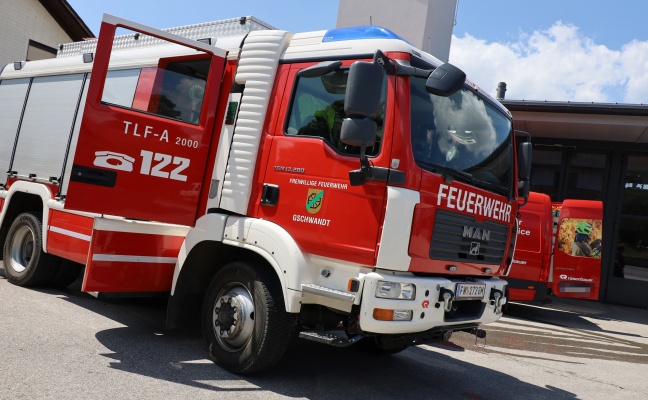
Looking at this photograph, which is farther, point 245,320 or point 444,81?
point 245,320

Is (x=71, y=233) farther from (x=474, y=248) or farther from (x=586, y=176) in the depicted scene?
(x=586, y=176)

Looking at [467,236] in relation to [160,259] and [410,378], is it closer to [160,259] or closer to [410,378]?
[410,378]

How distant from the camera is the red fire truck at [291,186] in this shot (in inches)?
168

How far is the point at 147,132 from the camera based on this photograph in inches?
200

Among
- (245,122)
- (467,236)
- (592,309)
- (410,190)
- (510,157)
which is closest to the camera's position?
(410,190)

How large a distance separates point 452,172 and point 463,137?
1.18 ft

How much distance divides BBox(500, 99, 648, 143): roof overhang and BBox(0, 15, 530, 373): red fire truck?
8.46 m

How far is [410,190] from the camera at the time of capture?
14.0ft

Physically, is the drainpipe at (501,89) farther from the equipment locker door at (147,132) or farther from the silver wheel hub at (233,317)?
the silver wheel hub at (233,317)

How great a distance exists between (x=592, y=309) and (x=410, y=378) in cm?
965

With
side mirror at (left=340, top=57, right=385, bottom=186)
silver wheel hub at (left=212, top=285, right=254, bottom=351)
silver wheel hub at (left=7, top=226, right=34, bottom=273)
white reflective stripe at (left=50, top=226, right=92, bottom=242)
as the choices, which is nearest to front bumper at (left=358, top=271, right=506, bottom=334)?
side mirror at (left=340, top=57, right=385, bottom=186)

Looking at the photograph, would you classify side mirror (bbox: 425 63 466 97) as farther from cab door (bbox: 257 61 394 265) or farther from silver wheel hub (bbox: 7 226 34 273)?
silver wheel hub (bbox: 7 226 34 273)

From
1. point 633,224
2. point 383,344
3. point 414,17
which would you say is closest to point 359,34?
point 383,344

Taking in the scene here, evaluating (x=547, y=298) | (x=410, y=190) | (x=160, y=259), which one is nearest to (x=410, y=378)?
(x=410, y=190)
